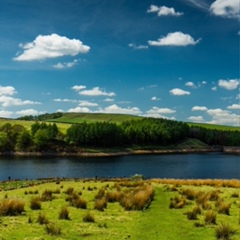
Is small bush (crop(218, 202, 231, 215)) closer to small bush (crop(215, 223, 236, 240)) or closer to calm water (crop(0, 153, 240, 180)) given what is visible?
small bush (crop(215, 223, 236, 240))

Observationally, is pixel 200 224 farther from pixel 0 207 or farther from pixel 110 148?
pixel 110 148

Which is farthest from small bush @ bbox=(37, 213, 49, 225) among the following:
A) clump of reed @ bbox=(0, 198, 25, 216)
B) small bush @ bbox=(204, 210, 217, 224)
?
small bush @ bbox=(204, 210, 217, 224)

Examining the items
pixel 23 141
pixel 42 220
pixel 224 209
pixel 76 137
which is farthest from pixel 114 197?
pixel 76 137

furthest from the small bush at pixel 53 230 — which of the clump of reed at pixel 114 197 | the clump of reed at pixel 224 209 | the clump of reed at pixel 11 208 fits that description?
the clump of reed at pixel 224 209

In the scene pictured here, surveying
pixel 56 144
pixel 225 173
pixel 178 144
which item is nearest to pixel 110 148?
pixel 56 144

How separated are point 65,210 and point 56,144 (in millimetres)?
138356

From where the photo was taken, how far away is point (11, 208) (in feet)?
52.4

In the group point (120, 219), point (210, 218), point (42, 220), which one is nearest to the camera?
point (42, 220)

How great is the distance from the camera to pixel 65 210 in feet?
51.8

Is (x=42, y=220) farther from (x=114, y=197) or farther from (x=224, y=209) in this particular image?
(x=224, y=209)

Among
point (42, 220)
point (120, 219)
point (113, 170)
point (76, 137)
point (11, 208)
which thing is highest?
point (76, 137)

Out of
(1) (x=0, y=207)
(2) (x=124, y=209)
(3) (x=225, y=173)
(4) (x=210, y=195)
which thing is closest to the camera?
(1) (x=0, y=207)

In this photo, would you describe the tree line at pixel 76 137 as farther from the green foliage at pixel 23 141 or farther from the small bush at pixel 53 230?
the small bush at pixel 53 230

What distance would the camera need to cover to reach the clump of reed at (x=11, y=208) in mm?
15612
